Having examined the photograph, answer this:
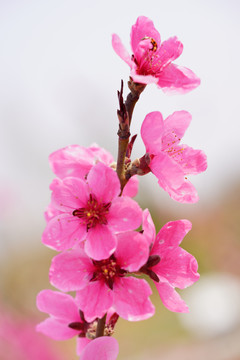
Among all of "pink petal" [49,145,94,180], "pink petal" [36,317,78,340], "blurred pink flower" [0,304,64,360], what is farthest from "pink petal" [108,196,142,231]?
"blurred pink flower" [0,304,64,360]

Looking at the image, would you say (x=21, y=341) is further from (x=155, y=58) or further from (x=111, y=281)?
(x=155, y=58)

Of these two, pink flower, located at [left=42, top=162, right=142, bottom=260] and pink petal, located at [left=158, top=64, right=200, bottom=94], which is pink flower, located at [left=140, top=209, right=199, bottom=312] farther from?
pink petal, located at [left=158, top=64, right=200, bottom=94]

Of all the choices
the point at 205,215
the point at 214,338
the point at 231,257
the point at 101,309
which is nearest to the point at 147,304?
the point at 101,309

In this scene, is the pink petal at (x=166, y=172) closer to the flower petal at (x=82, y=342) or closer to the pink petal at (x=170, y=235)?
the pink petal at (x=170, y=235)

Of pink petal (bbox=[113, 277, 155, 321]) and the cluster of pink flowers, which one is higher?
the cluster of pink flowers

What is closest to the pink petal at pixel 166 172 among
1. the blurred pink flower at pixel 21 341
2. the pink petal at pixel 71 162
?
the pink petal at pixel 71 162

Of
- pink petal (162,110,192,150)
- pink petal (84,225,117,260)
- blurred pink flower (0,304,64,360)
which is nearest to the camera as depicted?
pink petal (84,225,117,260)
